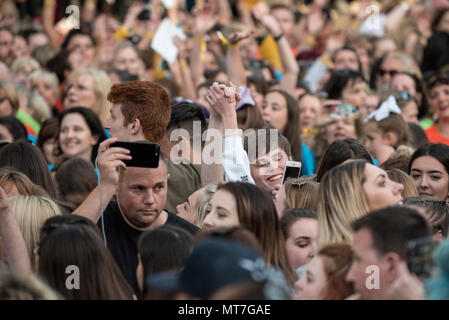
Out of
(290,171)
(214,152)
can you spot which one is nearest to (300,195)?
(290,171)

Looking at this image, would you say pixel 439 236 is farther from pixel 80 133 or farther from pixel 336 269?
pixel 80 133

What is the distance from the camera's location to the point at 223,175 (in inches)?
218

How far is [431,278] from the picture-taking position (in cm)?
311

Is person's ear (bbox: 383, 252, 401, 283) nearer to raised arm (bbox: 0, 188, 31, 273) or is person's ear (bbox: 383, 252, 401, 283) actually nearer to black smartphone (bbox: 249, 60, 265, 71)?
raised arm (bbox: 0, 188, 31, 273)

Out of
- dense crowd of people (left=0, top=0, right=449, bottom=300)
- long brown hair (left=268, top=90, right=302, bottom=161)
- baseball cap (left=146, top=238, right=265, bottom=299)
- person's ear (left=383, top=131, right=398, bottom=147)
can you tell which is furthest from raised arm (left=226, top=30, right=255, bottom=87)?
baseball cap (left=146, top=238, right=265, bottom=299)

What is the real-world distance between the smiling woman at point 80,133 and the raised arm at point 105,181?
287 centimetres

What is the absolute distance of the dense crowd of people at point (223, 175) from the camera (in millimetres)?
3346

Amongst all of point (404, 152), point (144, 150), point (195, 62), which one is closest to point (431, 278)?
point (144, 150)

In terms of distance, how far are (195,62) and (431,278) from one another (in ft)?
25.3

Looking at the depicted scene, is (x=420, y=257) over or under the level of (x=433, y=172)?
under

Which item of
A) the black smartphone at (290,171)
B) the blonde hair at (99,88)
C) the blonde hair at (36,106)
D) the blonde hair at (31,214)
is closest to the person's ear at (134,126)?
the blonde hair at (31,214)

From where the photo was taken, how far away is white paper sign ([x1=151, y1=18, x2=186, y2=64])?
9.82 m

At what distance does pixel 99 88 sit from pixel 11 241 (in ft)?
15.4

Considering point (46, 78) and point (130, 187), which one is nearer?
point (130, 187)
